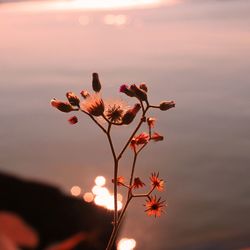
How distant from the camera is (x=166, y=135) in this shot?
8641 millimetres

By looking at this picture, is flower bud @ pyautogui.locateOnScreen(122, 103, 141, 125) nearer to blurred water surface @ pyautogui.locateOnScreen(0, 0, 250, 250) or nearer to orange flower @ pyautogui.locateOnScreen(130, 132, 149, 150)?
orange flower @ pyautogui.locateOnScreen(130, 132, 149, 150)

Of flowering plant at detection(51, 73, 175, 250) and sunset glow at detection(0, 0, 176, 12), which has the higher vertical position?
sunset glow at detection(0, 0, 176, 12)

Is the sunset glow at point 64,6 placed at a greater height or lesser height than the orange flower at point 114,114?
greater

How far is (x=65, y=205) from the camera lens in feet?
9.94

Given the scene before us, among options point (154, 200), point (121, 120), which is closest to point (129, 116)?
point (121, 120)

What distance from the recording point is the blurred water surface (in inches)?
239

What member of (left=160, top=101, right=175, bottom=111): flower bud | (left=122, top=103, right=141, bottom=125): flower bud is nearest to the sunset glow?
(left=160, top=101, right=175, bottom=111): flower bud

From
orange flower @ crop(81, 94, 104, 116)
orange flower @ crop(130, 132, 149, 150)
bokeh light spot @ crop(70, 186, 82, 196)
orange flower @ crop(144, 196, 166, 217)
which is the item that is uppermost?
bokeh light spot @ crop(70, 186, 82, 196)

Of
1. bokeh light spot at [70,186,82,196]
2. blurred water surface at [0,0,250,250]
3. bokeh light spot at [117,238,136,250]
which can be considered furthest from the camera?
bokeh light spot at [70,186,82,196]

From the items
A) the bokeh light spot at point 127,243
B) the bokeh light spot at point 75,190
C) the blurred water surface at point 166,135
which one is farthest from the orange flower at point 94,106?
the bokeh light spot at point 75,190

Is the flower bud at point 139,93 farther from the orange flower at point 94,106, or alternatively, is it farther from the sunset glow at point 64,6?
the sunset glow at point 64,6

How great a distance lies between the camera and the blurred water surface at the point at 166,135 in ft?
19.9

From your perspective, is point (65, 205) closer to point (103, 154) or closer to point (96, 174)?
point (96, 174)

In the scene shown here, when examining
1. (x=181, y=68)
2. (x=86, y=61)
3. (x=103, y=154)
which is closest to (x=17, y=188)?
(x=103, y=154)
